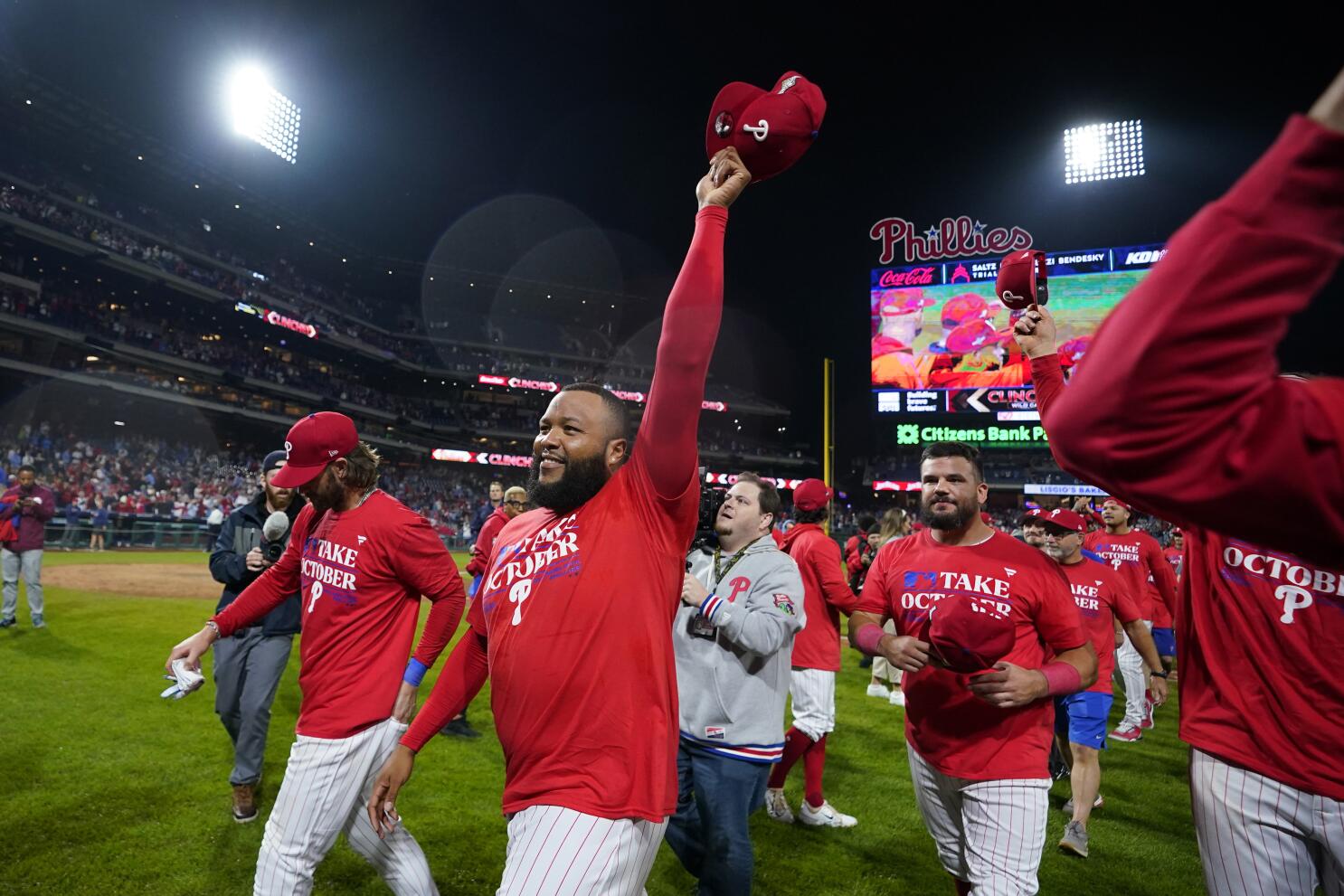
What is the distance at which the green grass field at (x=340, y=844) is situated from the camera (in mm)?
4676

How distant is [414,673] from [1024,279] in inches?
127

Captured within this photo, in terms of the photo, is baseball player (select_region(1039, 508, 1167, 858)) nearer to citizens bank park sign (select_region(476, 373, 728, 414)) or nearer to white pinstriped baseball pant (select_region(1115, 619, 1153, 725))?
white pinstriped baseball pant (select_region(1115, 619, 1153, 725))

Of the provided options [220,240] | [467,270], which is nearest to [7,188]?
[220,240]

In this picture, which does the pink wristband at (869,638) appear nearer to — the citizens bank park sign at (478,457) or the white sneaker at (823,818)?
the white sneaker at (823,818)

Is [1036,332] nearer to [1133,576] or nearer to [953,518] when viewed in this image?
[953,518]

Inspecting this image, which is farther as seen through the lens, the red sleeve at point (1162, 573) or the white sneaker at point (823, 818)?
the red sleeve at point (1162, 573)

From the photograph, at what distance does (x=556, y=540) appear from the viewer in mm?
2379

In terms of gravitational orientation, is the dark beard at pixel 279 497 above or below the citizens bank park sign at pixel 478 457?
below

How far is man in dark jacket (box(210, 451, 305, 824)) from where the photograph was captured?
213 inches

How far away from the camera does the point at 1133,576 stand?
7.74 meters

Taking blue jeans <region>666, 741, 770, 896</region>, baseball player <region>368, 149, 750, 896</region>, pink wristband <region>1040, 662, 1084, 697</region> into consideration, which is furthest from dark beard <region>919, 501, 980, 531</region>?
baseball player <region>368, 149, 750, 896</region>

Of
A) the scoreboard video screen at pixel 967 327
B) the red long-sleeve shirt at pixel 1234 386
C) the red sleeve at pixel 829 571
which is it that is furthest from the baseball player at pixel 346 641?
the scoreboard video screen at pixel 967 327

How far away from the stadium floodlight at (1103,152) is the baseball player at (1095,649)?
1412 inches

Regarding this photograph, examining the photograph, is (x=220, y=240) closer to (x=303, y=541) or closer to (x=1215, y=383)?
(x=303, y=541)
